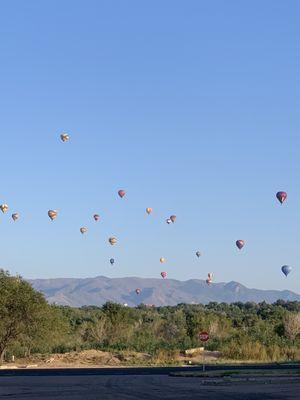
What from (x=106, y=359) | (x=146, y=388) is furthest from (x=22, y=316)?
(x=146, y=388)

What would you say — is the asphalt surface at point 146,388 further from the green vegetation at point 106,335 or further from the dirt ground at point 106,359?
the green vegetation at point 106,335

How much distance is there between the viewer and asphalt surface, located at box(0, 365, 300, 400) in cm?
2975

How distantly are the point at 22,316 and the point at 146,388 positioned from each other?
33.3 metres

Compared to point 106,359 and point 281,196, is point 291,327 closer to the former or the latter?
point 281,196

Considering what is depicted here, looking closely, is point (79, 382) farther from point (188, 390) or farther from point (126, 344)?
point (126, 344)

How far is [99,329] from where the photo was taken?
3497 inches

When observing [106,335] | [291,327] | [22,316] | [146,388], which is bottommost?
[146,388]

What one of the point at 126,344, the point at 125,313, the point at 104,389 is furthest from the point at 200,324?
the point at 104,389

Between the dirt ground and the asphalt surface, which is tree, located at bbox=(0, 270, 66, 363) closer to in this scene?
the dirt ground

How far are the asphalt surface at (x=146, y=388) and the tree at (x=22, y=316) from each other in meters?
22.8

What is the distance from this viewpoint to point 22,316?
6588 cm

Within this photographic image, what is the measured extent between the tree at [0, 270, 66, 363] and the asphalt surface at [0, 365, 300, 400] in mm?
22796

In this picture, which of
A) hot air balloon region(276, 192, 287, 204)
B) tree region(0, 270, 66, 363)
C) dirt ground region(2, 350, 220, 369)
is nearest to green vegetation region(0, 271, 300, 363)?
tree region(0, 270, 66, 363)

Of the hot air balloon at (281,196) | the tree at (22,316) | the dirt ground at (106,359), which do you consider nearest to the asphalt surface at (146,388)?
the dirt ground at (106,359)
